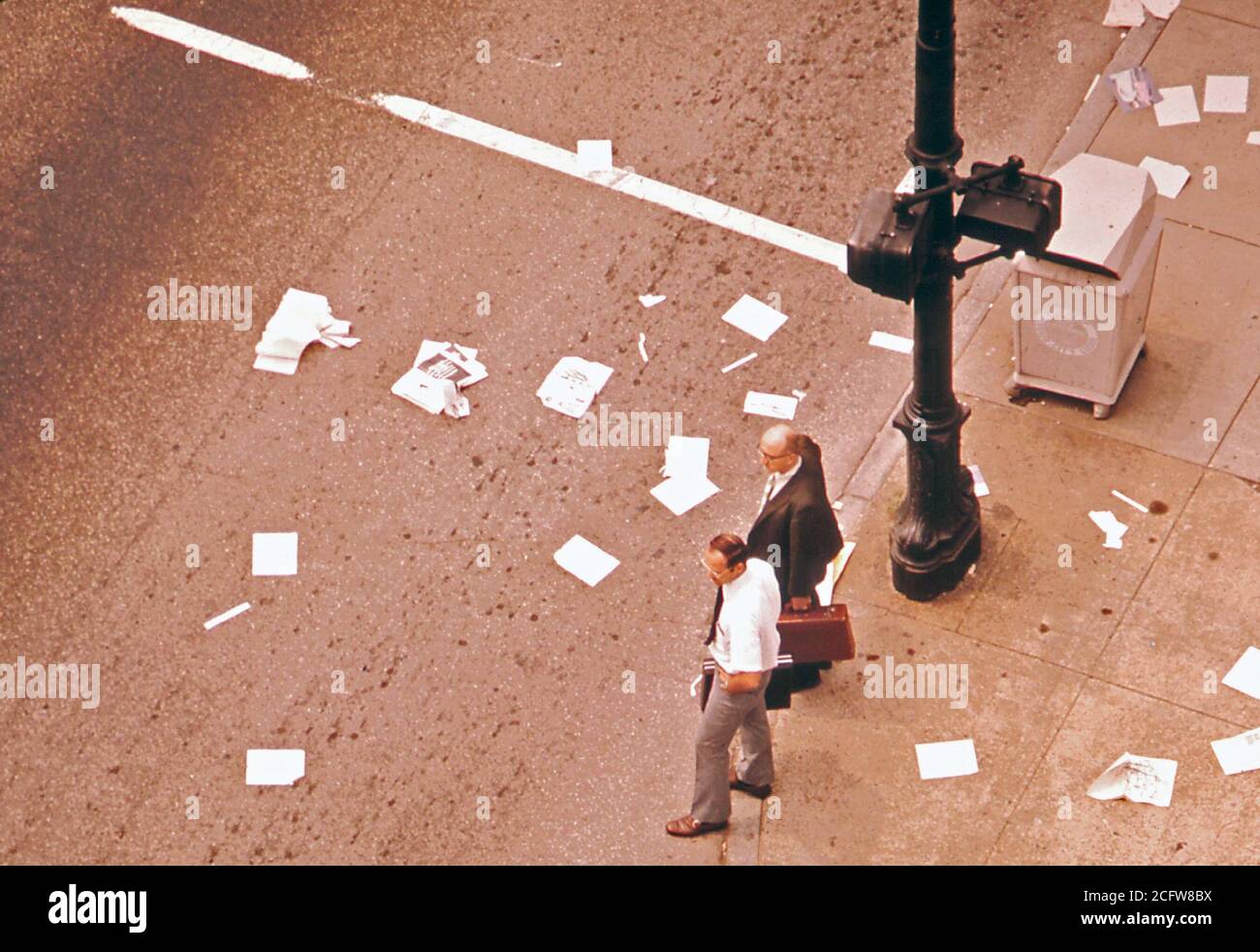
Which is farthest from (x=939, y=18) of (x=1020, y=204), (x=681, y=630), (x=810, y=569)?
(x=681, y=630)

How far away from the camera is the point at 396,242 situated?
39.1ft

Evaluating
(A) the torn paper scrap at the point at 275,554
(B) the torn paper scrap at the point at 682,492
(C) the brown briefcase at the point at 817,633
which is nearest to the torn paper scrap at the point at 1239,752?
(C) the brown briefcase at the point at 817,633

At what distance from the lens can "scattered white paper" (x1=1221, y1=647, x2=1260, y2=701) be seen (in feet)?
31.1

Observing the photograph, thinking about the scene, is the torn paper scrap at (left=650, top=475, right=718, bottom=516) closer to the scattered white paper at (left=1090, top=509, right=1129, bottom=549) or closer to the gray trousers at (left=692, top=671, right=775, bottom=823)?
the gray trousers at (left=692, top=671, right=775, bottom=823)

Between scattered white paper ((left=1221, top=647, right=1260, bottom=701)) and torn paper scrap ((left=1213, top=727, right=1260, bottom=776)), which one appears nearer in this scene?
torn paper scrap ((left=1213, top=727, right=1260, bottom=776))

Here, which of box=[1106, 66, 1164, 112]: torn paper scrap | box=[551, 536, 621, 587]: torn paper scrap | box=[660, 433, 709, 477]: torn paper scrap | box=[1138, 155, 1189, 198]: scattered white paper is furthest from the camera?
box=[1106, 66, 1164, 112]: torn paper scrap

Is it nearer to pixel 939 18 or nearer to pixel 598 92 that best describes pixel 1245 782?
pixel 939 18

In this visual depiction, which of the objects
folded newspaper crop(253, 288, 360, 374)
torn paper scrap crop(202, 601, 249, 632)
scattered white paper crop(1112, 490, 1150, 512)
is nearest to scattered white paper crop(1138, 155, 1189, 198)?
scattered white paper crop(1112, 490, 1150, 512)

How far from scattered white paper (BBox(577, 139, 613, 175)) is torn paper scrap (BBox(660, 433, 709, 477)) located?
6.92 feet

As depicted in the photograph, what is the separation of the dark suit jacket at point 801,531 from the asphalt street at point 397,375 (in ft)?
3.14

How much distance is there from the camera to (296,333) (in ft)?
37.4
